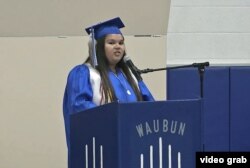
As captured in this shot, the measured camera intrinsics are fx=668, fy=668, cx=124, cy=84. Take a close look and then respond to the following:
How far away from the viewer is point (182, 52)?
6.04 metres

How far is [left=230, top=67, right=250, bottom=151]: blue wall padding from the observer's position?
598 centimetres

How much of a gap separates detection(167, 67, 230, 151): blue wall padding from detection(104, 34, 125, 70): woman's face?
2058 millimetres

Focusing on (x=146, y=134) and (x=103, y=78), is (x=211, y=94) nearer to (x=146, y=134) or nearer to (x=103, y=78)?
(x=103, y=78)

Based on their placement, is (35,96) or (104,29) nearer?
(104,29)

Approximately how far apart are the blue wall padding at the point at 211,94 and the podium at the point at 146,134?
3.10 m

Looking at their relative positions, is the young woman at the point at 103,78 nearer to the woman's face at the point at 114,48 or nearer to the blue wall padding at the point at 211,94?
the woman's face at the point at 114,48

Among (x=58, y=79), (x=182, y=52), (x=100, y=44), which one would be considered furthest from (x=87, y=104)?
(x=182, y=52)

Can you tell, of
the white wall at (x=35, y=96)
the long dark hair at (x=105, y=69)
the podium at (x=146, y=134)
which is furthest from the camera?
the white wall at (x=35, y=96)

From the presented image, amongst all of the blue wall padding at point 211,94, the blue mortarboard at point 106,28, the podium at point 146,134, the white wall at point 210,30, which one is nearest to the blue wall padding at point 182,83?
the blue wall padding at point 211,94

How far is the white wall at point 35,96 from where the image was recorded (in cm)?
556

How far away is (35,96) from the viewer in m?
5.58

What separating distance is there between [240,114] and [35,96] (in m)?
1.85

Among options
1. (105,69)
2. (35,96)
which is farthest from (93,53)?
(35,96)

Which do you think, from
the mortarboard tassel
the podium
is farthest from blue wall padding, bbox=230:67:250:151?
the podium
